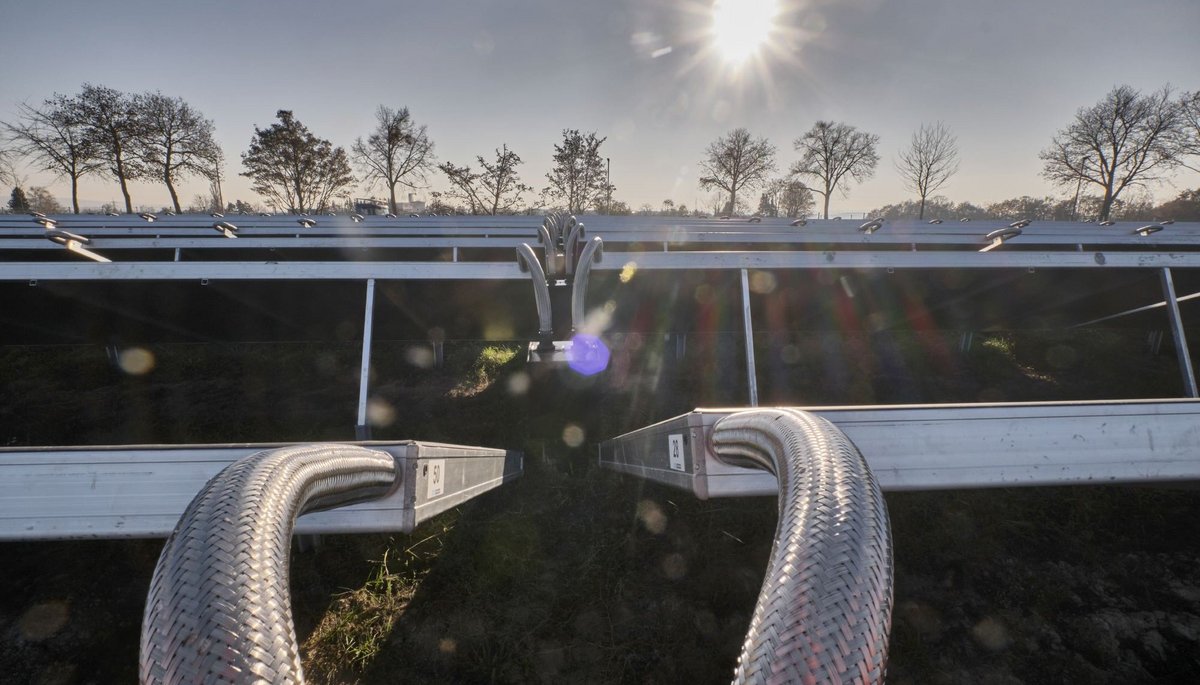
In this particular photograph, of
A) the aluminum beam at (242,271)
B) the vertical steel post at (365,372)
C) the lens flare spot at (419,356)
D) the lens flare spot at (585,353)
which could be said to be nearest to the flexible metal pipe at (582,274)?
the lens flare spot at (585,353)

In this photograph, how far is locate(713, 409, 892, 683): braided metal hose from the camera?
635mm

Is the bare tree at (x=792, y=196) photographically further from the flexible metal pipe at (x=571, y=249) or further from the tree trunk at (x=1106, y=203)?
the flexible metal pipe at (x=571, y=249)

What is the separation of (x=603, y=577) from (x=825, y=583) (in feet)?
7.44

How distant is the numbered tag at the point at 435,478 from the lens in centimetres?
173

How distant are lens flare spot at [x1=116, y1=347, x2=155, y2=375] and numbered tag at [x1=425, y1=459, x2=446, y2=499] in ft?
19.8

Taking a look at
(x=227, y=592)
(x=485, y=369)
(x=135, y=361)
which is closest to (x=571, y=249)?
(x=485, y=369)

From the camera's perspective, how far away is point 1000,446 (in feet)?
5.19

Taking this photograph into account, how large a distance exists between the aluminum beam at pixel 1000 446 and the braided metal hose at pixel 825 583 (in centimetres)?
68

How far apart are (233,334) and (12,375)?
3593 millimetres

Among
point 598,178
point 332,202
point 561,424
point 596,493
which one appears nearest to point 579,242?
point 561,424

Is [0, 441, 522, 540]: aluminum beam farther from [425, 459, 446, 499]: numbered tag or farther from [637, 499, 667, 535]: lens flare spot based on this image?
[637, 499, 667, 535]: lens flare spot

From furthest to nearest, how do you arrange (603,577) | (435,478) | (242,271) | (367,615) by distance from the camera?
(242,271), (603,577), (367,615), (435,478)

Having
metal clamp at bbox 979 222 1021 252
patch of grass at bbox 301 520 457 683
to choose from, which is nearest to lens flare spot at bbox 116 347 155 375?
patch of grass at bbox 301 520 457 683

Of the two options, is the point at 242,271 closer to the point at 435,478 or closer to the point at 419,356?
the point at 435,478
